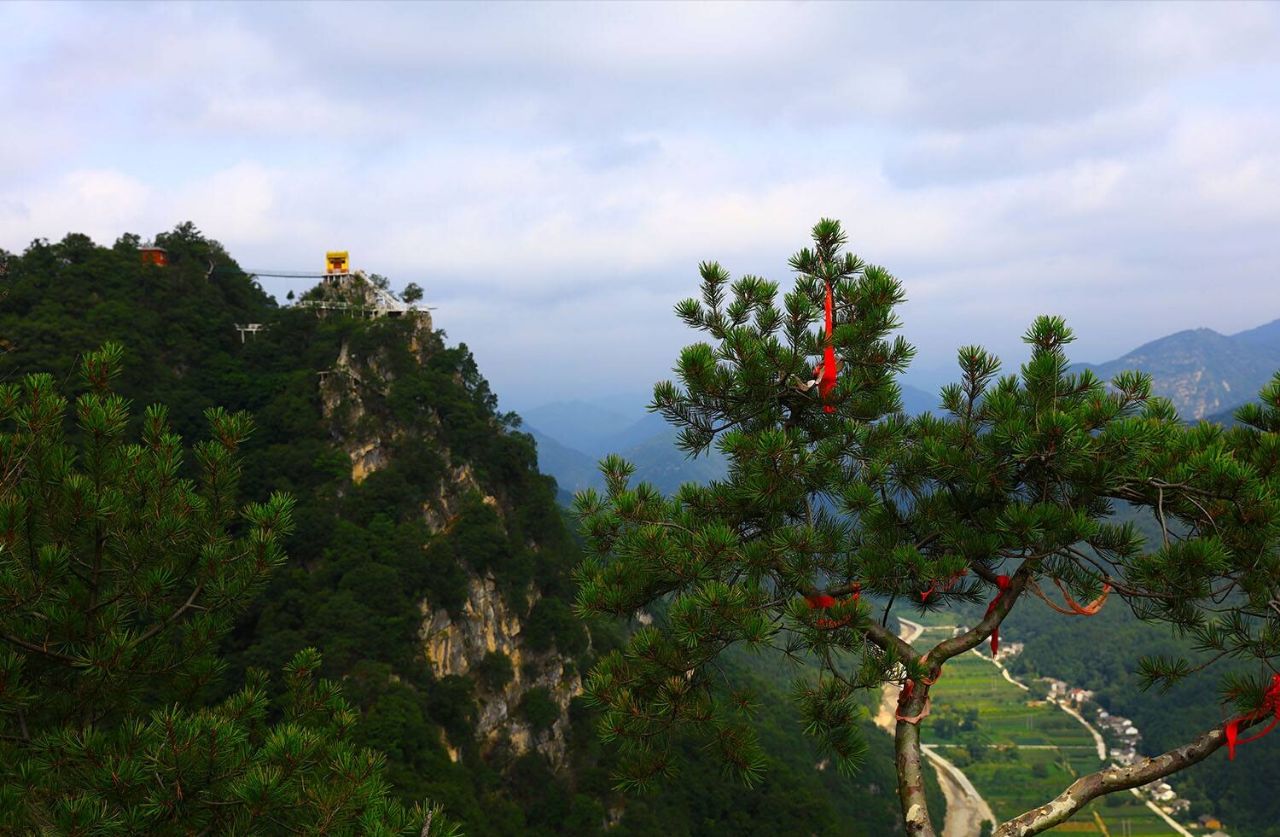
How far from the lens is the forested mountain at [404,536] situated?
24.5 meters

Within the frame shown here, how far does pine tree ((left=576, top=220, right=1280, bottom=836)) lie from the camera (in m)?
2.86

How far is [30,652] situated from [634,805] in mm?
25854

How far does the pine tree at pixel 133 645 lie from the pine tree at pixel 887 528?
1392mm

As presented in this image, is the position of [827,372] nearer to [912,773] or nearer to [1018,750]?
[912,773]

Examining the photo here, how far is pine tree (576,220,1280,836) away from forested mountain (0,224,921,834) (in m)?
18.8

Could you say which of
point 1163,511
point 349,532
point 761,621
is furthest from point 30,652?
point 349,532

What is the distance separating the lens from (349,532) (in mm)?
27344

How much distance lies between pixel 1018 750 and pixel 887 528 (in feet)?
221

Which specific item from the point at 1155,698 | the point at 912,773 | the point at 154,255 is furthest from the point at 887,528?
the point at 1155,698

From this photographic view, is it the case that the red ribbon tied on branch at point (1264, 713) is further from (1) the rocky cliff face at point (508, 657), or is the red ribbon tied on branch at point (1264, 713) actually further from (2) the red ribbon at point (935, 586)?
(1) the rocky cliff face at point (508, 657)

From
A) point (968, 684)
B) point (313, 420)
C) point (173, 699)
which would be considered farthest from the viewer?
point (968, 684)

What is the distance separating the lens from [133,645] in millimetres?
3859

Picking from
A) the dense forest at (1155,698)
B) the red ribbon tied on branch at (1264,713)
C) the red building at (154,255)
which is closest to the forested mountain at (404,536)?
the red building at (154,255)

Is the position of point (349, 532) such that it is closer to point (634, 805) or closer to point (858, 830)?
point (634, 805)
